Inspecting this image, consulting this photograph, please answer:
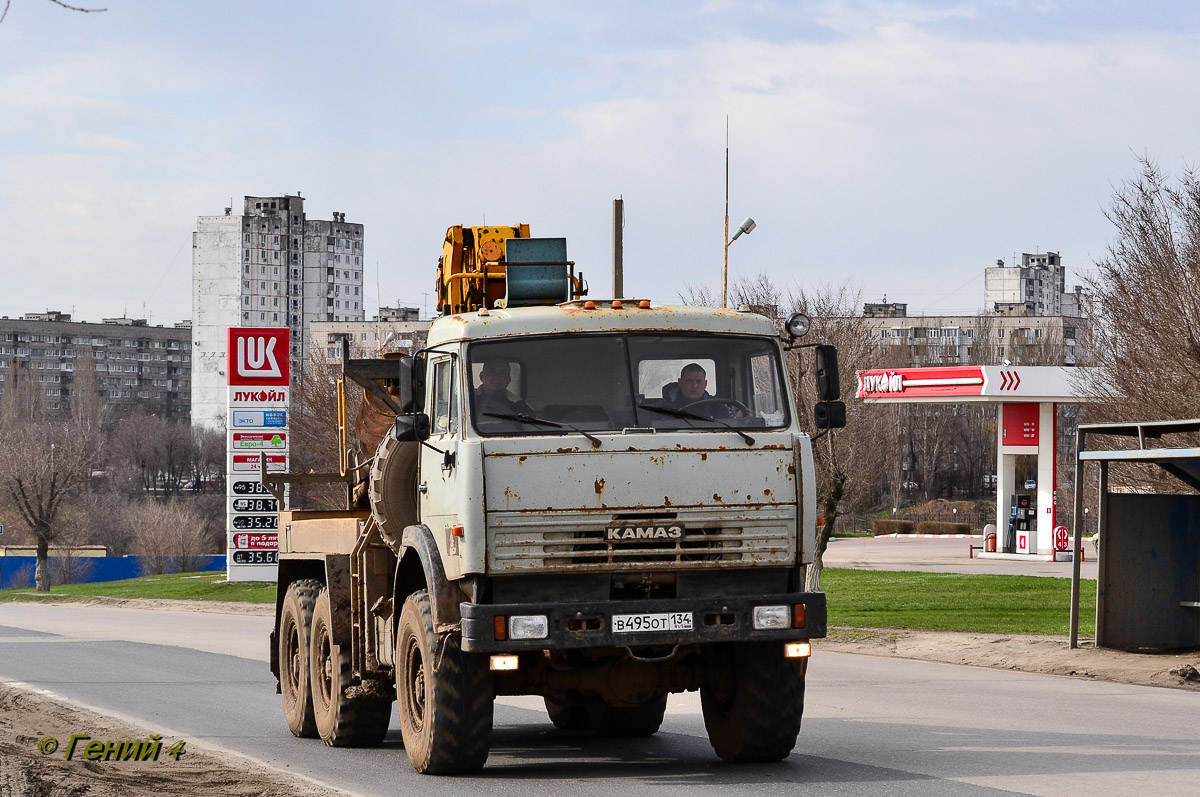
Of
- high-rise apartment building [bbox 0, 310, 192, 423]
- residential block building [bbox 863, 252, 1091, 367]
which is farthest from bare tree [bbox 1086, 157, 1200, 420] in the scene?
high-rise apartment building [bbox 0, 310, 192, 423]

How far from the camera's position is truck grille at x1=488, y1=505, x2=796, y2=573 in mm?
8969

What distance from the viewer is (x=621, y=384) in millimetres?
9484

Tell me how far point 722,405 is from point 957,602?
1898 centimetres

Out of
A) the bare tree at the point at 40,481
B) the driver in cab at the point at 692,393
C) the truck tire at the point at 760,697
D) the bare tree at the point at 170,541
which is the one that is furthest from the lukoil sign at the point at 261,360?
the bare tree at the point at 170,541

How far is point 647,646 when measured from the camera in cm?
920

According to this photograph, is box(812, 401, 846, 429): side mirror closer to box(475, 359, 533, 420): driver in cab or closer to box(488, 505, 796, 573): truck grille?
box(488, 505, 796, 573): truck grille

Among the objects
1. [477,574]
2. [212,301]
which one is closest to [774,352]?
[477,574]

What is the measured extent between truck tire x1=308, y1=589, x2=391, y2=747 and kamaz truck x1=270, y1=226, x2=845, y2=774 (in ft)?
3.02

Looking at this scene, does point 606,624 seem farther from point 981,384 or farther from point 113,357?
point 113,357

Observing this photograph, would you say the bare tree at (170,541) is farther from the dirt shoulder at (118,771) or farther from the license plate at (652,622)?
the license plate at (652,622)

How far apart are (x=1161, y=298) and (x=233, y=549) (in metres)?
22.9

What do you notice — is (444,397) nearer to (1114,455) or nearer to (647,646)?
(647,646)

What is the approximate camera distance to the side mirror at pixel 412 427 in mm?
9641

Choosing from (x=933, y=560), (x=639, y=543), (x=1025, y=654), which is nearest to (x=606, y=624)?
(x=639, y=543)
